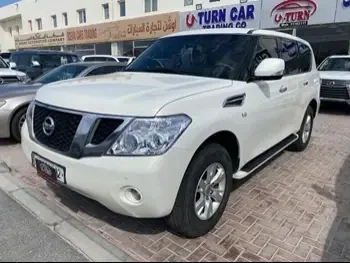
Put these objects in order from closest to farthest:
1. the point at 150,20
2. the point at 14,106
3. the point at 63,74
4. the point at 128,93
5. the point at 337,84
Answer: the point at 128,93 → the point at 14,106 → the point at 63,74 → the point at 337,84 → the point at 150,20

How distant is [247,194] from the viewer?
11.8 ft

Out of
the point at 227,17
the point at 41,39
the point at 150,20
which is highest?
the point at 150,20

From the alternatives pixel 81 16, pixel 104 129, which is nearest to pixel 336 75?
pixel 104 129

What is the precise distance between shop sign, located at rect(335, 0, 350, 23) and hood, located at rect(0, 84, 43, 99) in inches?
499

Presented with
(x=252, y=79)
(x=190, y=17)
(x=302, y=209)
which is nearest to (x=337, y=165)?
(x=302, y=209)

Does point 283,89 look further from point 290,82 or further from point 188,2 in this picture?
point 188,2

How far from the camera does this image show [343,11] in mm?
12633

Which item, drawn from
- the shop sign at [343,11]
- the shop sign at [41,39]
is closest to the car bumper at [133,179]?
the shop sign at [343,11]

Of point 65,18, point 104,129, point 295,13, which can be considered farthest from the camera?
point 65,18

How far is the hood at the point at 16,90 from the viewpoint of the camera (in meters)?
5.16

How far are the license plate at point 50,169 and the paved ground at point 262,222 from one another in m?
0.60

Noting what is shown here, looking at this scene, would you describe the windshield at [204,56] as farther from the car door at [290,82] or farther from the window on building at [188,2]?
the window on building at [188,2]

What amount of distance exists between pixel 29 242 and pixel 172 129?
63.8 inches

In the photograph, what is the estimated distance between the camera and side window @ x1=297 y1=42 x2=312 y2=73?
477 centimetres
